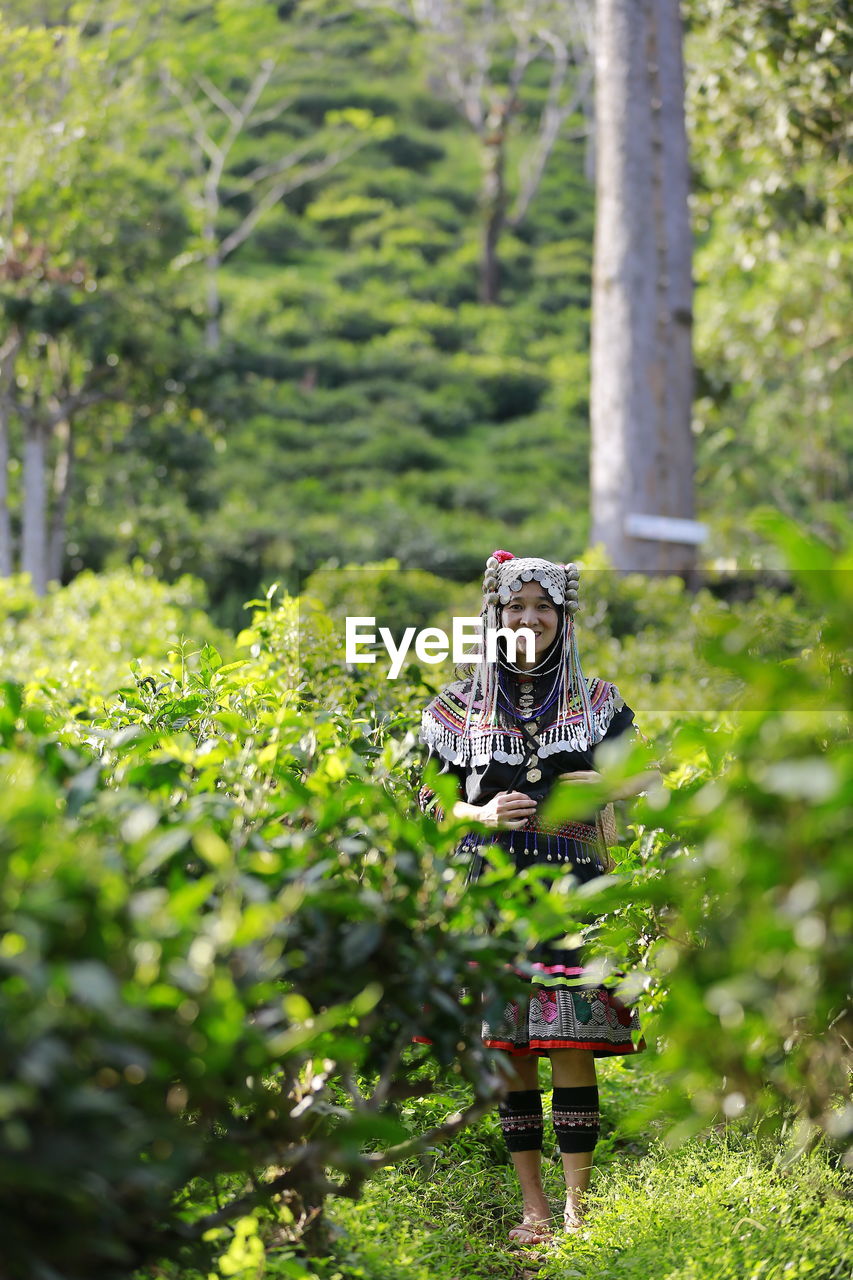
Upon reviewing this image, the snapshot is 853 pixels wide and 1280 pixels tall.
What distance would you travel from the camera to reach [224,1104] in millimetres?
2227

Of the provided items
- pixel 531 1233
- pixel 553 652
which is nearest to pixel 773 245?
pixel 553 652

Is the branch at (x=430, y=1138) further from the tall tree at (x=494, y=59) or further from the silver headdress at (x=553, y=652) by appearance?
the tall tree at (x=494, y=59)

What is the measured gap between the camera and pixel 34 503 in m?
13.2

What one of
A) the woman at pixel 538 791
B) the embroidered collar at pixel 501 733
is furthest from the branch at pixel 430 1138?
the embroidered collar at pixel 501 733

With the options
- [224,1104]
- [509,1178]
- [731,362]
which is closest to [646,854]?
[224,1104]

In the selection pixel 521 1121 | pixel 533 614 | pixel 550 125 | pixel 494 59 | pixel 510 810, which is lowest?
pixel 521 1121

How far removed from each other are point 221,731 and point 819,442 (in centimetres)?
1839

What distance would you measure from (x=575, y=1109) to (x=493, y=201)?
1064 inches

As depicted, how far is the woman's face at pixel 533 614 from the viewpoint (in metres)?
3.99

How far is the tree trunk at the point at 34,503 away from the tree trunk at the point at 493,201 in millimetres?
17063

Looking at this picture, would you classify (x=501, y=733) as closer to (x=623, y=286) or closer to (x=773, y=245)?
(x=623, y=286)

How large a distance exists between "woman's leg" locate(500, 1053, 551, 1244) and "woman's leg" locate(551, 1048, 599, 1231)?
7 centimetres

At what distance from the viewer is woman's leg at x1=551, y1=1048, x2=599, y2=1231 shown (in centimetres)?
382

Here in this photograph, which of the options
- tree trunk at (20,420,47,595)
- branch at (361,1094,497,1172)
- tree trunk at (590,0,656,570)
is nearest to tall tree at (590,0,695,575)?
tree trunk at (590,0,656,570)
